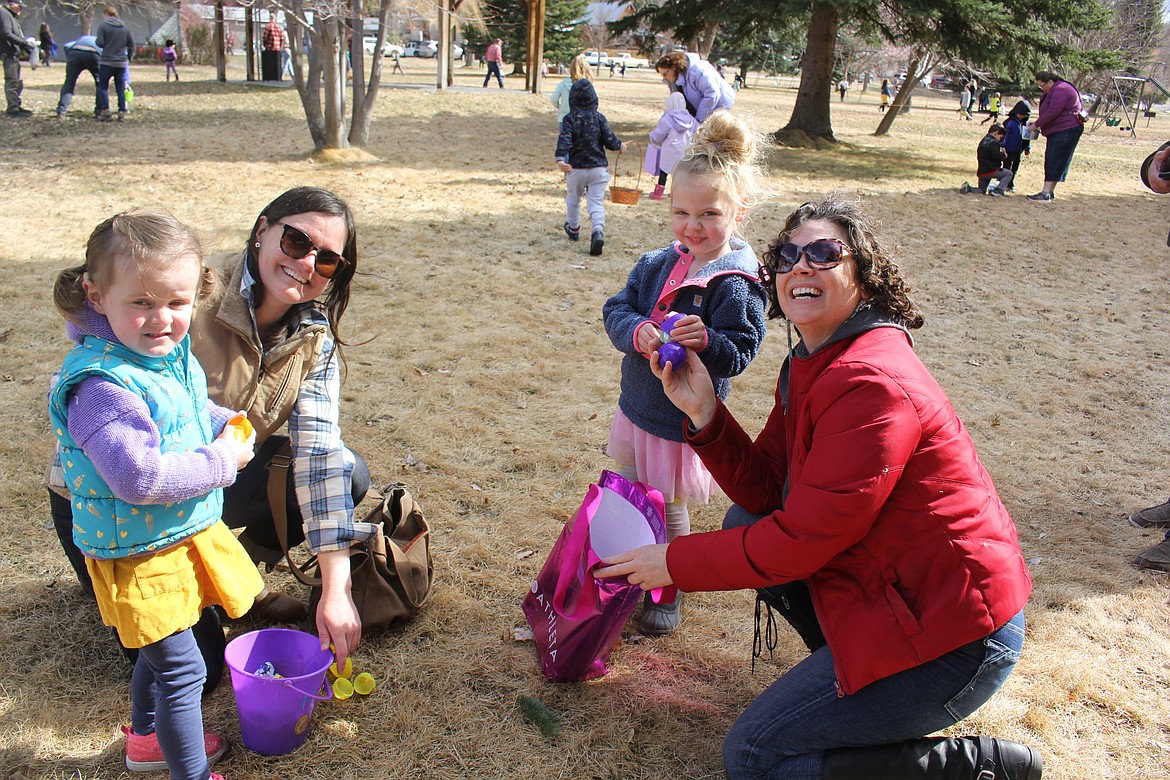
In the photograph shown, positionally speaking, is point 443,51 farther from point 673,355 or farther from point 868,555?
point 868,555

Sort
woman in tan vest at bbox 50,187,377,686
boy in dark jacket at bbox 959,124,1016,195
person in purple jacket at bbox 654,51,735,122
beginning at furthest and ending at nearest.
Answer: boy in dark jacket at bbox 959,124,1016,195
person in purple jacket at bbox 654,51,735,122
woman in tan vest at bbox 50,187,377,686

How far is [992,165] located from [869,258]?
11128 millimetres

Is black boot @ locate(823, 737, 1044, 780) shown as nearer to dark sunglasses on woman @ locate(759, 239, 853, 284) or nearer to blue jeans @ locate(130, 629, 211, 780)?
dark sunglasses on woman @ locate(759, 239, 853, 284)

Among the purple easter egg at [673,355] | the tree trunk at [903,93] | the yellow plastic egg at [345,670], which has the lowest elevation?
the yellow plastic egg at [345,670]

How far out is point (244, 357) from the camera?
2.37 m

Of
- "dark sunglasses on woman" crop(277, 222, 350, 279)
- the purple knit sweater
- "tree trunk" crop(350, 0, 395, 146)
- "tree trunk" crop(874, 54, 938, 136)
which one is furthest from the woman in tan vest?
"tree trunk" crop(874, 54, 938, 136)

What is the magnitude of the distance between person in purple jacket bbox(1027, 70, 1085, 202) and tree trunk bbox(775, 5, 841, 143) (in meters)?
3.38

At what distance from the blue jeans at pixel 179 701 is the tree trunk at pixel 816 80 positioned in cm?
1382

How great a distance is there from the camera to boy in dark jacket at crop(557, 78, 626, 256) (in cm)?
744

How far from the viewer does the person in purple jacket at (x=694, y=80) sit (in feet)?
30.2

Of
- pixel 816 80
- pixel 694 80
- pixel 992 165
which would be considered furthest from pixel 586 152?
pixel 816 80

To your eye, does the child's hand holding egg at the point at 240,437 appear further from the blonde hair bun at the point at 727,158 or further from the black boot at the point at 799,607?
the blonde hair bun at the point at 727,158

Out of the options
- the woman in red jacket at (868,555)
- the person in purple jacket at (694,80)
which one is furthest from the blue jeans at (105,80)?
the woman in red jacket at (868,555)

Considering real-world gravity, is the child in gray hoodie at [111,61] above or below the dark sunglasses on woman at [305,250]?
above
